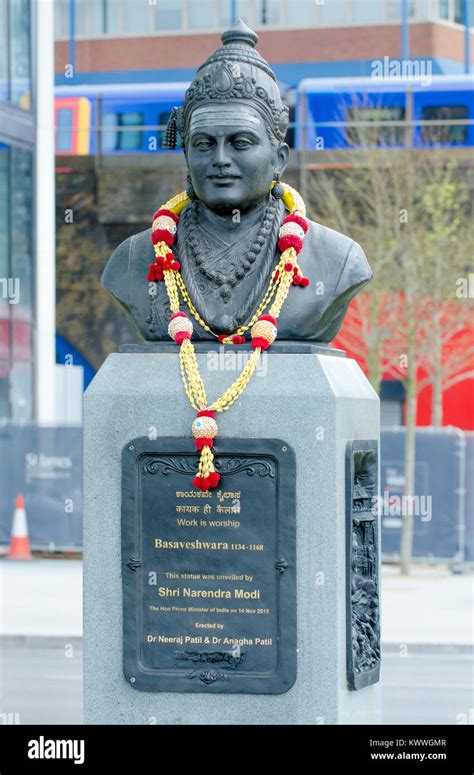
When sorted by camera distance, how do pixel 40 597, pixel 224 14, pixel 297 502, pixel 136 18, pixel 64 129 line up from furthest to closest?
pixel 136 18 → pixel 224 14 → pixel 64 129 → pixel 40 597 → pixel 297 502

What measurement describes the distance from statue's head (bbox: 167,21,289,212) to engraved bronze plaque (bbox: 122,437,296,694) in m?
1.17

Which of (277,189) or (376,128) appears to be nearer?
(277,189)

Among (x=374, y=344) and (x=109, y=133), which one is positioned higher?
(x=109, y=133)

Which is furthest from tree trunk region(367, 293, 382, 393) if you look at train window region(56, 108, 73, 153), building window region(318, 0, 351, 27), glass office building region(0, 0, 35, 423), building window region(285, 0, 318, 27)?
building window region(318, 0, 351, 27)

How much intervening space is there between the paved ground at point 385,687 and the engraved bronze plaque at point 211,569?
327cm

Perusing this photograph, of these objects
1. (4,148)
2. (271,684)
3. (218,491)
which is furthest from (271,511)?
(4,148)

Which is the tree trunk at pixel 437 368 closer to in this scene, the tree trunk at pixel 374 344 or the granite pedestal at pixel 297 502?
the tree trunk at pixel 374 344

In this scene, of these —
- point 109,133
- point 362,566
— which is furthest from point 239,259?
point 109,133

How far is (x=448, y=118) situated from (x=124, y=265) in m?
20.5

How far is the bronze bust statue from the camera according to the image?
638 cm

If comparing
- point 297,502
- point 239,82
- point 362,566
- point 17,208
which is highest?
point 17,208

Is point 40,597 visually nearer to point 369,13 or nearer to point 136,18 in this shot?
point 369,13

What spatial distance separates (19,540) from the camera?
64.2 feet

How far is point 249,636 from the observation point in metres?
6.17
